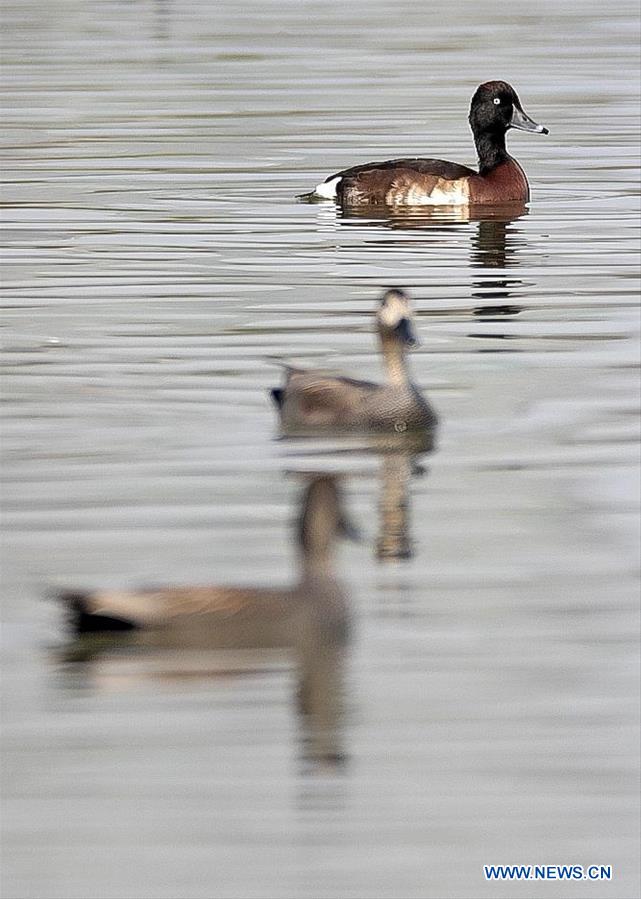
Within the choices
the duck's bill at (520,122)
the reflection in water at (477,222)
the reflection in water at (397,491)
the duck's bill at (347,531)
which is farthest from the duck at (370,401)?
the duck's bill at (520,122)

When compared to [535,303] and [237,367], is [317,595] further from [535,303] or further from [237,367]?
[535,303]

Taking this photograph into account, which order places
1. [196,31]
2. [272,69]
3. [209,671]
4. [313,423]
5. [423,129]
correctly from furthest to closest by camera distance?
1. [196,31]
2. [272,69]
3. [423,129]
4. [313,423]
5. [209,671]

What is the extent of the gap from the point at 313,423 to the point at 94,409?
3.98 feet

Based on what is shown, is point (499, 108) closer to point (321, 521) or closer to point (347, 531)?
point (347, 531)

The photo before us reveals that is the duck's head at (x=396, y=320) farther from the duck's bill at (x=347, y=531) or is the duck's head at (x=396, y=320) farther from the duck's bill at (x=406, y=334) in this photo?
the duck's bill at (x=347, y=531)

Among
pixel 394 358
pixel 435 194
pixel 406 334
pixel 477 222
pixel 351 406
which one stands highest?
pixel 406 334

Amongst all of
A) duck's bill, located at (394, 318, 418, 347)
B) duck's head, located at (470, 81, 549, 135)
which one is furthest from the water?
duck's head, located at (470, 81, 549, 135)

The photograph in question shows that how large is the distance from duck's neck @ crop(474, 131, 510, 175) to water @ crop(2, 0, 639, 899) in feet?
1.94

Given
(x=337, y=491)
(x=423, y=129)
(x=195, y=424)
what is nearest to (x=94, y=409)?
(x=195, y=424)

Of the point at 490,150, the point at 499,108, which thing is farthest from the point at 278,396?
the point at 499,108

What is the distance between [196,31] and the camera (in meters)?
43.7

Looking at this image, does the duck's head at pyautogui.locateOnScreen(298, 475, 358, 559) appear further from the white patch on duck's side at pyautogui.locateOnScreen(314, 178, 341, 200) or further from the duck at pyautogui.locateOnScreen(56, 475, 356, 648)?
the white patch on duck's side at pyautogui.locateOnScreen(314, 178, 341, 200)

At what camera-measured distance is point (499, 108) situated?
2195 cm

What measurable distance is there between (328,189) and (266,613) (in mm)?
12933
